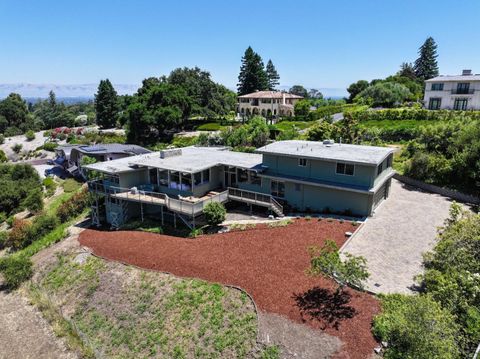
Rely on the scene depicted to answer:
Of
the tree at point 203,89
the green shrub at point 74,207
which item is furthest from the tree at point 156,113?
the green shrub at point 74,207

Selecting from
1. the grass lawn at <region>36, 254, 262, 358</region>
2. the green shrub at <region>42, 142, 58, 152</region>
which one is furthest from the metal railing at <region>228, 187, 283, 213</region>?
the green shrub at <region>42, 142, 58, 152</region>

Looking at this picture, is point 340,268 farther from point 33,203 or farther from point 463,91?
point 463,91

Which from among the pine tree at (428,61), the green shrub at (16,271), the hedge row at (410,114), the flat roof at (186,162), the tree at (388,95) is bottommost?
the green shrub at (16,271)

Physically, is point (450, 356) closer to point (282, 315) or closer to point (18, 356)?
point (282, 315)

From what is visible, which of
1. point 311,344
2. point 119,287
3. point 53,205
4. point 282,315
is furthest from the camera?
point 53,205

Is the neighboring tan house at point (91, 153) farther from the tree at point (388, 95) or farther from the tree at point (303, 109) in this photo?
the tree at point (388, 95)

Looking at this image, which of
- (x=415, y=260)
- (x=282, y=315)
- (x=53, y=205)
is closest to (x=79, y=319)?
(x=282, y=315)

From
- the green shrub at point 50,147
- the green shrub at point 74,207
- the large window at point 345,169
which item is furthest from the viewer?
the green shrub at point 50,147
